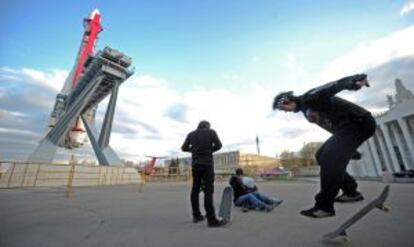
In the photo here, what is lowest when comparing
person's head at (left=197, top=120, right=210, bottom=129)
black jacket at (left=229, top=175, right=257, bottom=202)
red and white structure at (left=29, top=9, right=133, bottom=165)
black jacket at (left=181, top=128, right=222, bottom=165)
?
black jacket at (left=229, top=175, right=257, bottom=202)

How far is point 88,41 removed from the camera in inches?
1898

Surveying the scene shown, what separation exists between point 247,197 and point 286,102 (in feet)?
10.1

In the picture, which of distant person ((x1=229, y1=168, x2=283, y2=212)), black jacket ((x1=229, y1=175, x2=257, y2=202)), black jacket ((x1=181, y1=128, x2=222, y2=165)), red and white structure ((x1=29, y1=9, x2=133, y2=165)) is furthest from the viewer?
red and white structure ((x1=29, y1=9, x2=133, y2=165))

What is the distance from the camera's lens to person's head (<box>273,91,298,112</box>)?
269 centimetres

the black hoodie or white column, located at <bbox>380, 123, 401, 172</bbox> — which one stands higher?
white column, located at <bbox>380, 123, 401, 172</bbox>

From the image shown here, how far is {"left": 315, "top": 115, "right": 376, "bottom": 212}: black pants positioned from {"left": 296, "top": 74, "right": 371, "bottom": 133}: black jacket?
0.07m

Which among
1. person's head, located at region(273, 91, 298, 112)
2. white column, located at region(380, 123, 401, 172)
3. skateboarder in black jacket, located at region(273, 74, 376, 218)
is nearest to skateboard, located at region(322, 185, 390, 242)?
skateboarder in black jacket, located at region(273, 74, 376, 218)

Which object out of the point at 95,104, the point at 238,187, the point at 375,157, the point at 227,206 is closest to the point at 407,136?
the point at 375,157

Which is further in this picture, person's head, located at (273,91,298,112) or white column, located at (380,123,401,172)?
white column, located at (380,123,401,172)

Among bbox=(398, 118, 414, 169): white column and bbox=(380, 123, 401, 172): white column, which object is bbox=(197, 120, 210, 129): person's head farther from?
bbox=(380, 123, 401, 172): white column

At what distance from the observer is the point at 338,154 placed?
7.72 feet

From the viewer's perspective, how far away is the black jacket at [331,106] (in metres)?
2.40

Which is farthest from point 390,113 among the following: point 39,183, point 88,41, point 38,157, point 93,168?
point 88,41

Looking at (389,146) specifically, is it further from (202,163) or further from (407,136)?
(202,163)
